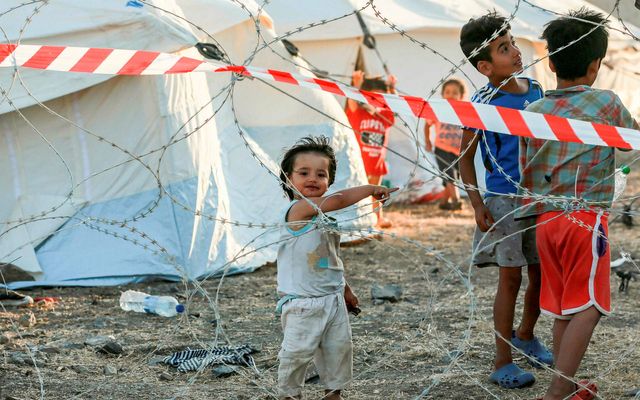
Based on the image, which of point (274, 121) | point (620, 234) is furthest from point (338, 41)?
point (620, 234)

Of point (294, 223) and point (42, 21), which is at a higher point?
point (42, 21)

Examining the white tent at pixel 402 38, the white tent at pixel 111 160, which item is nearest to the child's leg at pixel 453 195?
the white tent at pixel 402 38

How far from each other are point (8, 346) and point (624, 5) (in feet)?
10.6

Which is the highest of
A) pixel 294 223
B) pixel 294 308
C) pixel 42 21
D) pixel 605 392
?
pixel 42 21

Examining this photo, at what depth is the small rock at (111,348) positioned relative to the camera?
4.85 meters

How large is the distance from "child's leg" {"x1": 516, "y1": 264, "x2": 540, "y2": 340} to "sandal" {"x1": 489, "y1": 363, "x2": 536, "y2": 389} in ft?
Answer: 1.12

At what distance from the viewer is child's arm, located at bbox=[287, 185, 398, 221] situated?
3.45 metres

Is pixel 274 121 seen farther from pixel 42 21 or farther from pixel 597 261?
pixel 597 261

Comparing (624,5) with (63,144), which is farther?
(63,144)

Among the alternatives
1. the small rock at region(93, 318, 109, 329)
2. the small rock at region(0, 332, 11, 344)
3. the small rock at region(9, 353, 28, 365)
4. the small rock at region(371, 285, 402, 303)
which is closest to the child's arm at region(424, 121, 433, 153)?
the small rock at region(371, 285, 402, 303)

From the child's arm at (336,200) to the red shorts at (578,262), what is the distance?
60 centimetres

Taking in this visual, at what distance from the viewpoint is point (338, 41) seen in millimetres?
10336

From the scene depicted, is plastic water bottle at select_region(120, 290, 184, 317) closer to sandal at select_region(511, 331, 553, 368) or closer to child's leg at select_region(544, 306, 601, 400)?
sandal at select_region(511, 331, 553, 368)

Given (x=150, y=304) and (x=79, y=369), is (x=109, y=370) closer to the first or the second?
(x=79, y=369)
